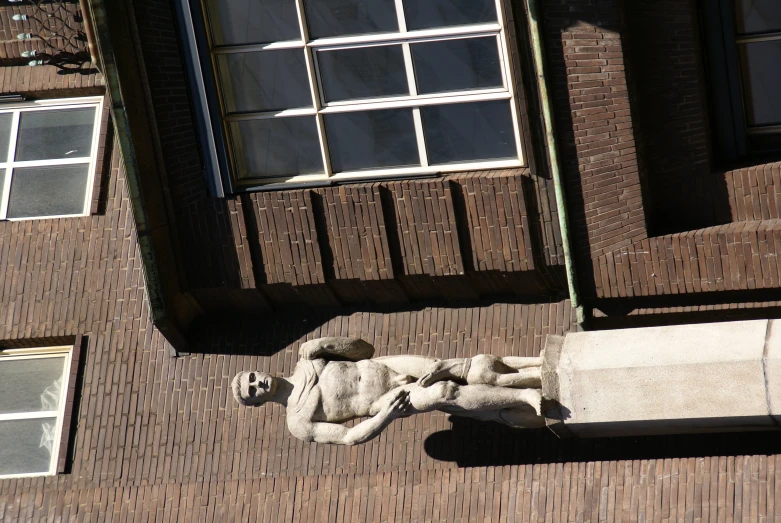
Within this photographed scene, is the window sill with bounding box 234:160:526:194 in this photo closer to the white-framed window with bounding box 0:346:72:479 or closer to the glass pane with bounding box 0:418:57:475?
the white-framed window with bounding box 0:346:72:479

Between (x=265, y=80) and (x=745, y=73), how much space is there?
4.71 metres

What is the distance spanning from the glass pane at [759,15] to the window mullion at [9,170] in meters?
8.00

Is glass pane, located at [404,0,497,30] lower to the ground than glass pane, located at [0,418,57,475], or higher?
higher

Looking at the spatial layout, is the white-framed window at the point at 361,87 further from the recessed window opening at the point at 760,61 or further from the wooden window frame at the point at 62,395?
the wooden window frame at the point at 62,395

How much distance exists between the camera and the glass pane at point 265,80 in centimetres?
1039

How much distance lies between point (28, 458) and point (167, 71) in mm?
4398

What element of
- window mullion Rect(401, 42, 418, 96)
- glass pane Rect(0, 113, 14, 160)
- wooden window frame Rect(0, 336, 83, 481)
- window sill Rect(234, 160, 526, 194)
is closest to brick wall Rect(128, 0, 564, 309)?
window sill Rect(234, 160, 526, 194)

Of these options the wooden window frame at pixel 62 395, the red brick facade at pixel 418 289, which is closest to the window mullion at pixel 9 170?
the red brick facade at pixel 418 289

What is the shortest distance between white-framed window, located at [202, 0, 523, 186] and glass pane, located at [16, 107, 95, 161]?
7.56 feet

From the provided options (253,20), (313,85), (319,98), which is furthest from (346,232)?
(253,20)

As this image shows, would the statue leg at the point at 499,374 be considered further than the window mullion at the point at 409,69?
No

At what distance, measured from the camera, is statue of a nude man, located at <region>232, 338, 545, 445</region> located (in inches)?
348

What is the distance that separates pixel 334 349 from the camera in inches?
364

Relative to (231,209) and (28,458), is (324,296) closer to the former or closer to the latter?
(231,209)
